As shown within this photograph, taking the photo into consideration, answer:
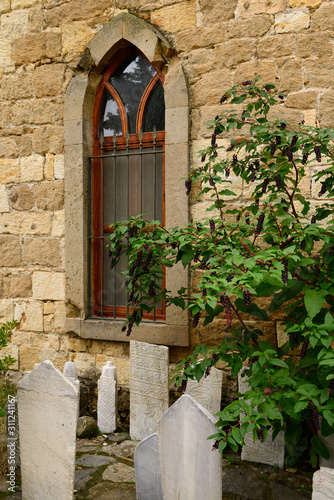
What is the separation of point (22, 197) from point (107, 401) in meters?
2.15

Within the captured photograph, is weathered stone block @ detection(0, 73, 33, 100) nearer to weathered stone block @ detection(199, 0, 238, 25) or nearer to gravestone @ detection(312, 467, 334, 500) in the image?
weathered stone block @ detection(199, 0, 238, 25)

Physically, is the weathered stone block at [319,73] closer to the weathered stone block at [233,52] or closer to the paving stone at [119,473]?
the weathered stone block at [233,52]

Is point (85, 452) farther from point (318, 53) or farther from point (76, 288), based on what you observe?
point (318, 53)

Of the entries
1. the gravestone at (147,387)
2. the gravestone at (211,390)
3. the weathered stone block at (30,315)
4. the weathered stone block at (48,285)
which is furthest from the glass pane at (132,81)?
the gravestone at (211,390)

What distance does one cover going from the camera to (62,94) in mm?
4289

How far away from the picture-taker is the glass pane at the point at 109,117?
431 cm

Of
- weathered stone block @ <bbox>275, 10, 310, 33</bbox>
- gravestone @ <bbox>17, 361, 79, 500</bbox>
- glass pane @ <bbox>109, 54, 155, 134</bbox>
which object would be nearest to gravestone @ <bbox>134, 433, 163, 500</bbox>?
gravestone @ <bbox>17, 361, 79, 500</bbox>

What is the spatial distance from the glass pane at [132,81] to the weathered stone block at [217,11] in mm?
683

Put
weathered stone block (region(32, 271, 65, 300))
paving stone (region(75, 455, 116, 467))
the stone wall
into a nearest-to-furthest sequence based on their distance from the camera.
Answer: paving stone (region(75, 455, 116, 467)), the stone wall, weathered stone block (region(32, 271, 65, 300))

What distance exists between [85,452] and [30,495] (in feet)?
2.59

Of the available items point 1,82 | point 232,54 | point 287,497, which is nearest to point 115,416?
point 287,497

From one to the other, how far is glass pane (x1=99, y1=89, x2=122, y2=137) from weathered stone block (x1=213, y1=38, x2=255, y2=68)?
1.11 metres

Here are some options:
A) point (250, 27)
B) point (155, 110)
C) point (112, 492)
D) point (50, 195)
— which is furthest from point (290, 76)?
point (112, 492)

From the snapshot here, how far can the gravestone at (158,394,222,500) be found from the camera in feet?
6.89
